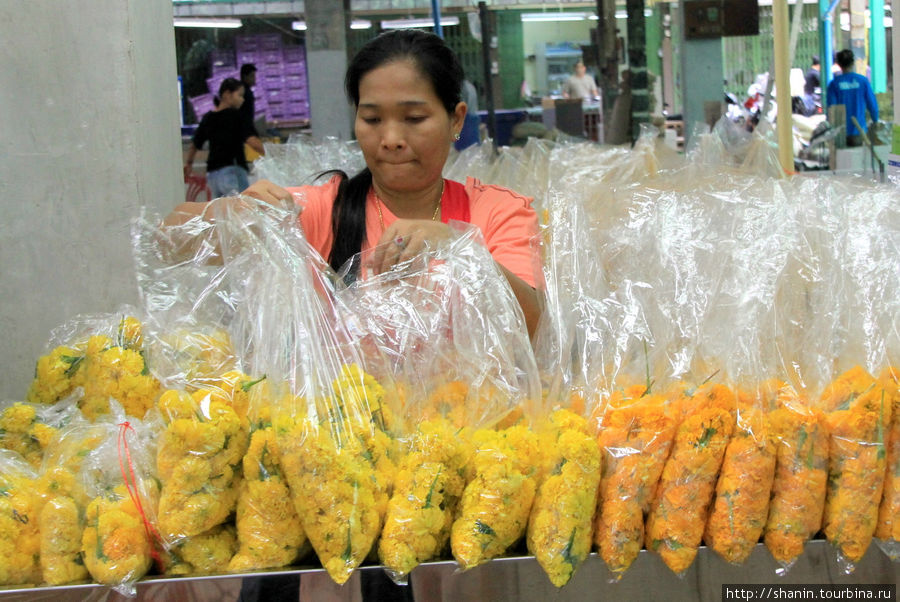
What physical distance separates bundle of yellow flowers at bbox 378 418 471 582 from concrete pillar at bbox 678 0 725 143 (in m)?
5.75

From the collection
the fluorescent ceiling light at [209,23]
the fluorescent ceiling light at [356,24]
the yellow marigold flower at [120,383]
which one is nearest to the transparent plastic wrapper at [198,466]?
the yellow marigold flower at [120,383]

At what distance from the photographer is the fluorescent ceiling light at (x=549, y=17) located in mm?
10695

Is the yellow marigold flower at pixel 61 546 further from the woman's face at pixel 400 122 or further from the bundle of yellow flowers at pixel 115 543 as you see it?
the woman's face at pixel 400 122

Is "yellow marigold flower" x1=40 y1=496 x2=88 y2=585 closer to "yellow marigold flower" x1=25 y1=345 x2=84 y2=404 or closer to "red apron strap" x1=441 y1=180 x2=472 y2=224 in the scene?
"yellow marigold flower" x1=25 y1=345 x2=84 y2=404

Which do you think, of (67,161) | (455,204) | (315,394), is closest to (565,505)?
(315,394)

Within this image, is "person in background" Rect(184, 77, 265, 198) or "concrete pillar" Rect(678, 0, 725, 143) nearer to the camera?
"concrete pillar" Rect(678, 0, 725, 143)

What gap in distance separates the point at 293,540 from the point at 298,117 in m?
9.33

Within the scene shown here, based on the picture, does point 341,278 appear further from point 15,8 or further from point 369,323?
point 15,8

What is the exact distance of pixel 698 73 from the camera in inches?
259

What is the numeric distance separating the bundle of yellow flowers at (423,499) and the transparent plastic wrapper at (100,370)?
19.6 inches

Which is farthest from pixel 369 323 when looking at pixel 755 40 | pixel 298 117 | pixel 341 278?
pixel 755 40

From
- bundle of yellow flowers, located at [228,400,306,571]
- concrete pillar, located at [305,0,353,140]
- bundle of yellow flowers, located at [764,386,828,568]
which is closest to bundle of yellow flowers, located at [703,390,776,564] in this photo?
bundle of yellow flowers, located at [764,386,828,568]

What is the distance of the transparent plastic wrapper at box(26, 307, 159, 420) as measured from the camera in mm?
1423

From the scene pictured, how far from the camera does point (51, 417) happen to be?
1424mm
